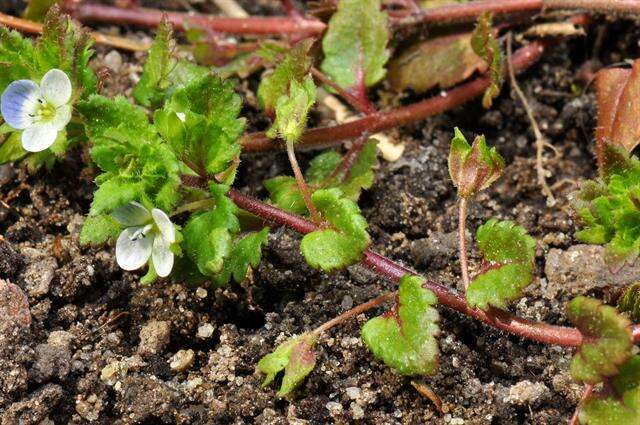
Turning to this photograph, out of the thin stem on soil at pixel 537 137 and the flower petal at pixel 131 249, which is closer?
the flower petal at pixel 131 249

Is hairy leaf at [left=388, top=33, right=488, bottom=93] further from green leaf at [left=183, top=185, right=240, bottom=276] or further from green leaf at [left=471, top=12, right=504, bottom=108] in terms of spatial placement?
green leaf at [left=183, top=185, right=240, bottom=276]

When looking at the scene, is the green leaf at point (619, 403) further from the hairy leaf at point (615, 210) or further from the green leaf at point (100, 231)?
the green leaf at point (100, 231)

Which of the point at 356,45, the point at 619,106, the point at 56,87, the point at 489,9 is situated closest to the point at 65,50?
the point at 56,87

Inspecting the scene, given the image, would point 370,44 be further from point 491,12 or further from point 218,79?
point 218,79

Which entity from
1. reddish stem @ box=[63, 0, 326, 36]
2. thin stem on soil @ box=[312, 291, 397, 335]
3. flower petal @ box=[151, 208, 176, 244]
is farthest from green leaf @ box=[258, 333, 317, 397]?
reddish stem @ box=[63, 0, 326, 36]

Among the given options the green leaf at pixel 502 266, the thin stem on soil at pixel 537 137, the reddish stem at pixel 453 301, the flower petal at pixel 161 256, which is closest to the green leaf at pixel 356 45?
the thin stem on soil at pixel 537 137

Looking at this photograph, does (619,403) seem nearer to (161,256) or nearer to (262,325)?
(262,325)

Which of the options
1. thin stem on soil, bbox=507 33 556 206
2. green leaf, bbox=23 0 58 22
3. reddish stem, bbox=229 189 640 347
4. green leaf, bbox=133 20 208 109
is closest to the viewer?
reddish stem, bbox=229 189 640 347
